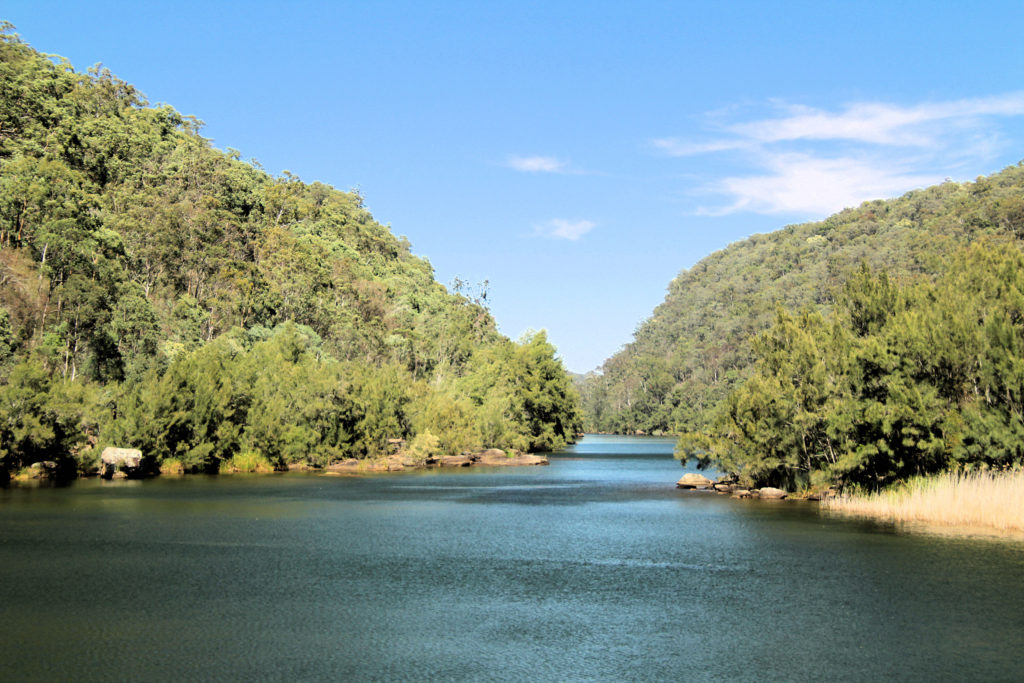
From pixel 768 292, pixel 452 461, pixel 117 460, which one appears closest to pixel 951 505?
pixel 117 460

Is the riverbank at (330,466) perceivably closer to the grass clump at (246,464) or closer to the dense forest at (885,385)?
the grass clump at (246,464)

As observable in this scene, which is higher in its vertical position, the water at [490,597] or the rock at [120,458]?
the rock at [120,458]

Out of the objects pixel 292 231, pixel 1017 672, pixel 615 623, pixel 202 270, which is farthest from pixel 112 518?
pixel 292 231

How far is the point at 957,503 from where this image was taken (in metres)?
28.7

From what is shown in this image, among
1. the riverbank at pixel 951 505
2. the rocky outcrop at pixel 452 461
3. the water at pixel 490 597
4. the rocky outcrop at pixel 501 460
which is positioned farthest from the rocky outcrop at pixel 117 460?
the riverbank at pixel 951 505

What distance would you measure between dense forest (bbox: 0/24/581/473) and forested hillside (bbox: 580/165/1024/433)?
47052 mm

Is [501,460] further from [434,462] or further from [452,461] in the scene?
[434,462]

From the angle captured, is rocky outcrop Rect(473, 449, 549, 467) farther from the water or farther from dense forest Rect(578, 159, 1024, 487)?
the water

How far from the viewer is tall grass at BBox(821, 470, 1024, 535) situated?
1065 inches

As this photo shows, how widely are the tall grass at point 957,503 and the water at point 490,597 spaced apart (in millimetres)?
2445

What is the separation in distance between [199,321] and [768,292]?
11969 cm

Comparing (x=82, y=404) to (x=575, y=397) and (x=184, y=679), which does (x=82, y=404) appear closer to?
(x=184, y=679)

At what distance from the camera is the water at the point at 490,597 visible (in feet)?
41.7

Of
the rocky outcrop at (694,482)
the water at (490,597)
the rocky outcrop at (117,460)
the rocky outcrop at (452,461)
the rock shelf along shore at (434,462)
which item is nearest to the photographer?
the water at (490,597)
